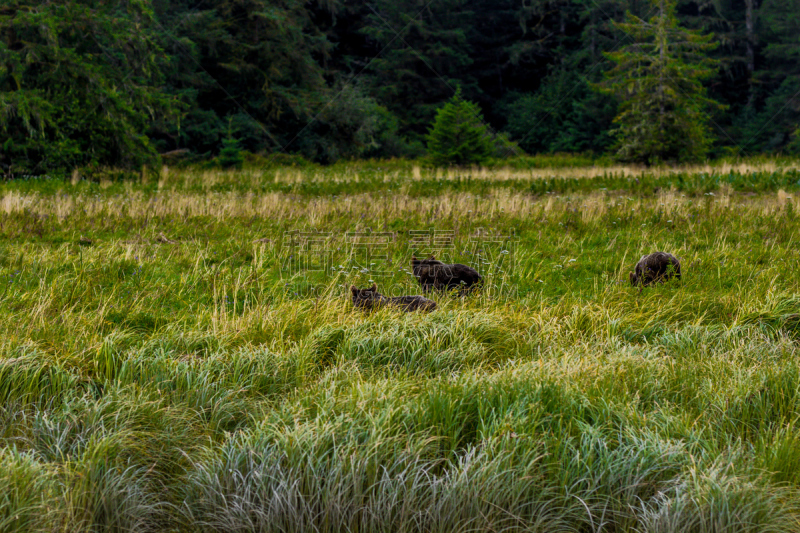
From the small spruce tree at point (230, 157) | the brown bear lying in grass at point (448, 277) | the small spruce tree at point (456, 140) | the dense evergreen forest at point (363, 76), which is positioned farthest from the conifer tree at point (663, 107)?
the brown bear lying in grass at point (448, 277)

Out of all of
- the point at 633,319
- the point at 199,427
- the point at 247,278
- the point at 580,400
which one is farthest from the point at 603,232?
the point at 199,427

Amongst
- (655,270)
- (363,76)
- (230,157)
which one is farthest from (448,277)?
(363,76)

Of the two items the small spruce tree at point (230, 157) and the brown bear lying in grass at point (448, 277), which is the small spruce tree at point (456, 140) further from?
the brown bear lying in grass at point (448, 277)

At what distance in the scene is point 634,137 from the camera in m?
25.1

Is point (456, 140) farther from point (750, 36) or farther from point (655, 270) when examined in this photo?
point (750, 36)

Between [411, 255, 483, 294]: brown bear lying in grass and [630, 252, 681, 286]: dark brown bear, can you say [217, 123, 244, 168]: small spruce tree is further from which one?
[630, 252, 681, 286]: dark brown bear

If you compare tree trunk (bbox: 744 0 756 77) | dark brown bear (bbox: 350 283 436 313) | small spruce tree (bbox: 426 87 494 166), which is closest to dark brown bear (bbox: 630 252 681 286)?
dark brown bear (bbox: 350 283 436 313)

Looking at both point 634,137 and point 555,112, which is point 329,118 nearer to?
point 634,137

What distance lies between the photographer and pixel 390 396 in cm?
364

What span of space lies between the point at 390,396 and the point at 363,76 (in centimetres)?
4029

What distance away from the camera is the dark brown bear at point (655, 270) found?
6.38 meters

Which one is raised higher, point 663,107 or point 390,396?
point 663,107

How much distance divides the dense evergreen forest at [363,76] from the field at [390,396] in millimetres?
11603

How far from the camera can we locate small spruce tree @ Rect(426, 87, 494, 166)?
25250 millimetres
